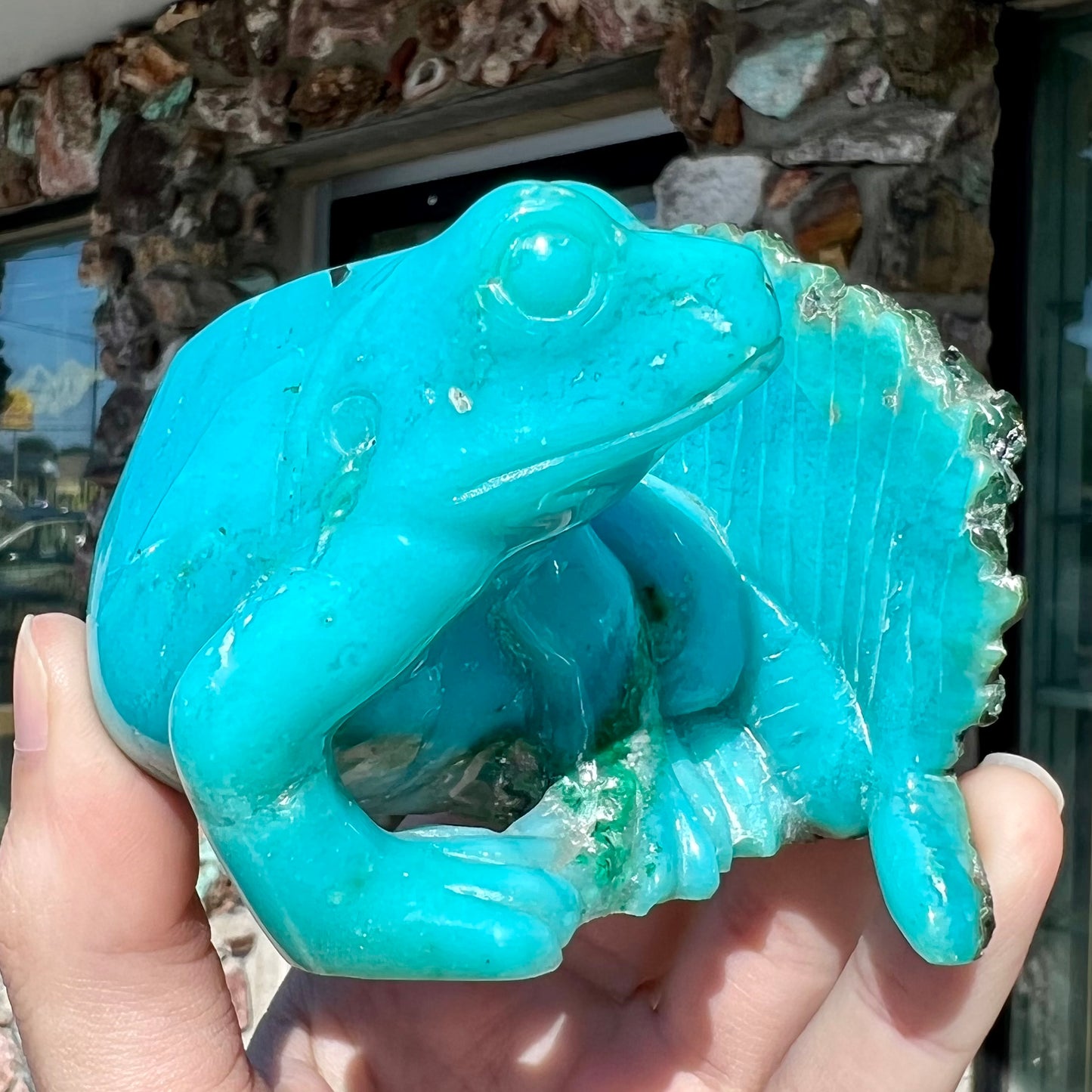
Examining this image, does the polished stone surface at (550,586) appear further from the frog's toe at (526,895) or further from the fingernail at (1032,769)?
the fingernail at (1032,769)

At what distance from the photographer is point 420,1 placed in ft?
4.72

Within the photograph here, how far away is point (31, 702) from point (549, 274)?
0.31 m

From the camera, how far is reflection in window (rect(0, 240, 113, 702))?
2023 mm

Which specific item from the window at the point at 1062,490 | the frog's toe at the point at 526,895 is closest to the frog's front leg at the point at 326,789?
the frog's toe at the point at 526,895

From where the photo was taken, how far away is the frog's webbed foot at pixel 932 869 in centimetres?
43

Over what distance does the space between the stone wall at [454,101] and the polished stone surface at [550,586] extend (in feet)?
2.41

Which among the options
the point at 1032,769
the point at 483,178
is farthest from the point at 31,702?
the point at 483,178

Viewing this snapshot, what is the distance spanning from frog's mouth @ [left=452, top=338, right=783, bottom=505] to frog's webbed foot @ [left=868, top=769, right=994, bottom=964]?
0.20 m

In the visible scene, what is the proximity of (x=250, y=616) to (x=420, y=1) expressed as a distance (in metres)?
1.31

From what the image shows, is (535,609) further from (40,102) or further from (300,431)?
(40,102)

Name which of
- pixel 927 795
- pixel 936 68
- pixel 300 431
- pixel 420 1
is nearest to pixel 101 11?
pixel 420 1

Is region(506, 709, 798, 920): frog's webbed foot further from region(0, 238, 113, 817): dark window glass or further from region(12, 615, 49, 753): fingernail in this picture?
region(0, 238, 113, 817): dark window glass

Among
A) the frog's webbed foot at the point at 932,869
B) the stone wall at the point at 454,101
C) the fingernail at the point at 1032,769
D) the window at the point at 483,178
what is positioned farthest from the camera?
the window at the point at 483,178

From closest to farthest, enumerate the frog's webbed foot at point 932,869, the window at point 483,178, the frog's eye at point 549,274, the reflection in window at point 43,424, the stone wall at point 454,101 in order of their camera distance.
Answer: the frog's eye at point 549,274 → the frog's webbed foot at point 932,869 → the stone wall at point 454,101 → the window at point 483,178 → the reflection in window at point 43,424
